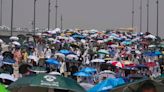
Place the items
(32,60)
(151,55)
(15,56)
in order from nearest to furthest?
(32,60)
(15,56)
(151,55)

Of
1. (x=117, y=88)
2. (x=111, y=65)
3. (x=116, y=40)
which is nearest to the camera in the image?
(x=117, y=88)

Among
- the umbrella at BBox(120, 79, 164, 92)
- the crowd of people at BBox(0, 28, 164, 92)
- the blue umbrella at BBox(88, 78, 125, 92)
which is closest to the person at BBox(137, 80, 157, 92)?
the umbrella at BBox(120, 79, 164, 92)

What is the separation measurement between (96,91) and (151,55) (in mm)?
23542

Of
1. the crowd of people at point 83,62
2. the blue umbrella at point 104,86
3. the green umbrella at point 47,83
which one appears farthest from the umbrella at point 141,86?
the crowd of people at point 83,62

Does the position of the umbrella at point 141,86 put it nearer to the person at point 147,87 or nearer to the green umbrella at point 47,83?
the person at point 147,87

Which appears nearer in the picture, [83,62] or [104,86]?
[104,86]

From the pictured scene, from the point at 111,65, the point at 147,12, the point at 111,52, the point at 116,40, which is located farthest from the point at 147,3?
the point at 111,65

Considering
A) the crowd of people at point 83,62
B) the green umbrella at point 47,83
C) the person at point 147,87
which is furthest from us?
the crowd of people at point 83,62

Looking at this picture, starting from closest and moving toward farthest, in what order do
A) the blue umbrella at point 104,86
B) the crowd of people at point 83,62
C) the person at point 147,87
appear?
the person at point 147,87, the blue umbrella at point 104,86, the crowd of people at point 83,62

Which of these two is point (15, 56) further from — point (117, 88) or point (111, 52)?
point (117, 88)

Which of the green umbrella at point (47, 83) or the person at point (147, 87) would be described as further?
the green umbrella at point (47, 83)

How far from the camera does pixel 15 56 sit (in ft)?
86.0

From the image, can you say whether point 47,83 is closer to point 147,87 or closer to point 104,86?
point 104,86

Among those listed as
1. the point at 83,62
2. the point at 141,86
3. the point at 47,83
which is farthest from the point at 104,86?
the point at 83,62
